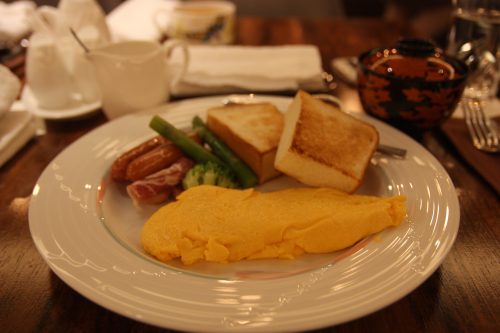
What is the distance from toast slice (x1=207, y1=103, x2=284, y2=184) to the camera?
1393mm

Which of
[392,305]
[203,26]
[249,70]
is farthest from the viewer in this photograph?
[203,26]

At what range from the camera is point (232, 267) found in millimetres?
1033

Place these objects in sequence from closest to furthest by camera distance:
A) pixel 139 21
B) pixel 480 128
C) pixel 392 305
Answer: pixel 392 305
pixel 480 128
pixel 139 21

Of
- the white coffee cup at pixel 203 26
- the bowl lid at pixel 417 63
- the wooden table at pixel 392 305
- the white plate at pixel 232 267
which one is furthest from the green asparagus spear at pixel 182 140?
the white coffee cup at pixel 203 26

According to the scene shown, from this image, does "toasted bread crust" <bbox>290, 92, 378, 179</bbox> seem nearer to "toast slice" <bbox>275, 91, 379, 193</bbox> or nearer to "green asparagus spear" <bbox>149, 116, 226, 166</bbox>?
"toast slice" <bbox>275, 91, 379, 193</bbox>

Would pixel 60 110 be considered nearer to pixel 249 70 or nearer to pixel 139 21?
pixel 249 70

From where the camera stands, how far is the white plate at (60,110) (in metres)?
1.71

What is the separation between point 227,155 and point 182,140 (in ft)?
0.57

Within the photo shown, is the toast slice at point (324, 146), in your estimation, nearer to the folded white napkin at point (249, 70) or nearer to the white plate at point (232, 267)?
the white plate at point (232, 267)

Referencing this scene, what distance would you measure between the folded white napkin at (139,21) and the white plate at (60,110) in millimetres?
749

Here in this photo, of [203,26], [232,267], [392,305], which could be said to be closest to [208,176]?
[232,267]

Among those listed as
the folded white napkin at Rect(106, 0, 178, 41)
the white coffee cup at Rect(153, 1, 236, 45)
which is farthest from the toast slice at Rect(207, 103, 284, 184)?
the folded white napkin at Rect(106, 0, 178, 41)

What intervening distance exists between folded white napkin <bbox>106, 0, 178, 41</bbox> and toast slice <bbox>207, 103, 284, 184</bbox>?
1208 millimetres

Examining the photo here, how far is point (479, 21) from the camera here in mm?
1923
